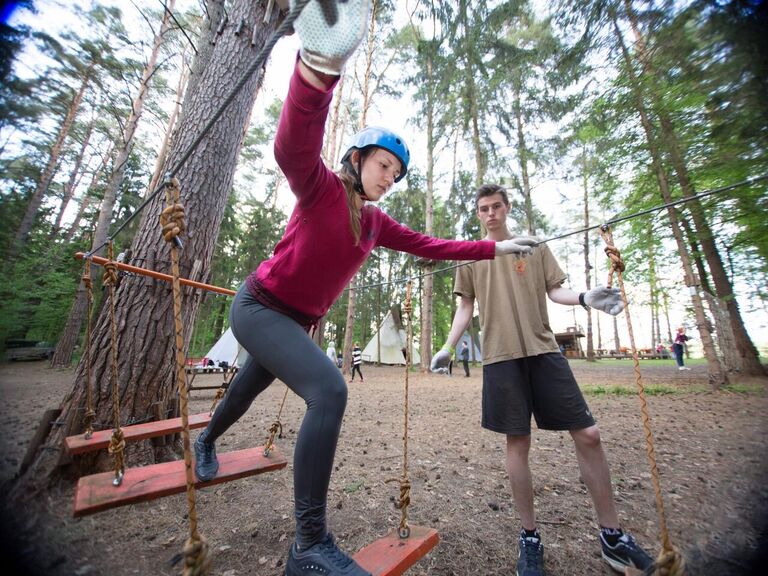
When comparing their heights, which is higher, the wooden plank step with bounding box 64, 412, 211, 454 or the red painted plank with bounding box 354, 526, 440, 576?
the wooden plank step with bounding box 64, 412, 211, 454

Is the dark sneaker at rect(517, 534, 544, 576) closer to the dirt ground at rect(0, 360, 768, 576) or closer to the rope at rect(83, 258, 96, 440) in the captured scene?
the dirt ground at rect(0, 360, 768, 576)

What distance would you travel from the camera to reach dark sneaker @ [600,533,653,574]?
1523 mm

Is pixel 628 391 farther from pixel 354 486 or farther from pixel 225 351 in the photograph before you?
pixel 225 351

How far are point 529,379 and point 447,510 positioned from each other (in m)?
1.15

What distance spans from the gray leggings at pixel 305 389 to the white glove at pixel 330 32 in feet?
2.92

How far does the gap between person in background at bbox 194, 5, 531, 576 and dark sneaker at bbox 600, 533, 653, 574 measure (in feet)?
4.25

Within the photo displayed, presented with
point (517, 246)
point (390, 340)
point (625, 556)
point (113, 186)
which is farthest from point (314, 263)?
point (390, 340)

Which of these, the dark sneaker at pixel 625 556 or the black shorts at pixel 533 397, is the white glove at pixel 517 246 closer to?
the black shorts at pixel 533 397

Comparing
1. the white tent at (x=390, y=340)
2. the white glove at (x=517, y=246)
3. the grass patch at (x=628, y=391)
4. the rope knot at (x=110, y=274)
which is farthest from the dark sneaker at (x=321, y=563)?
the white tent at (x=390, y=340)

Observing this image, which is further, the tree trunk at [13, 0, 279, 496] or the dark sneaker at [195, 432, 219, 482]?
the tree trunk at [13, 0, 279, 496]

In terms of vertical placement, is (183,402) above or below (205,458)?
above

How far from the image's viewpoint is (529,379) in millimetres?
1809

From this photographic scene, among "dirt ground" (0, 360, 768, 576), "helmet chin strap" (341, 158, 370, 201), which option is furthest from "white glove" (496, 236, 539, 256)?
"dirt ground" (0, 360, 768, 576)

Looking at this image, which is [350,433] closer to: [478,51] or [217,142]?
[217,142]
